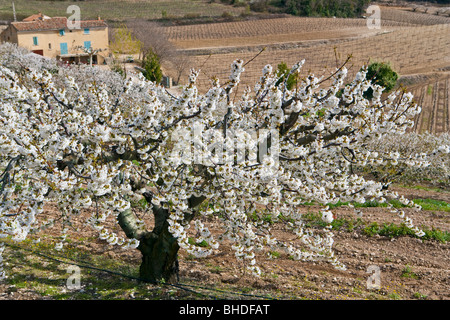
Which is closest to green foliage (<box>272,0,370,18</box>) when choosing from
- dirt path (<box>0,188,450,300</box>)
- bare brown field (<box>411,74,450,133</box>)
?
bare brown field (<box>411,74,450,133</box>)

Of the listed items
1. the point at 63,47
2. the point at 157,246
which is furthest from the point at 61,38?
the point at 157,246

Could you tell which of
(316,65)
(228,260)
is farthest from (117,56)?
(228,260)

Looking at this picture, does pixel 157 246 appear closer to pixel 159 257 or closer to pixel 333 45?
pixel 159 257

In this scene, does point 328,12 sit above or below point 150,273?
above

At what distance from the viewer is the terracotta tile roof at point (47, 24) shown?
38.9m

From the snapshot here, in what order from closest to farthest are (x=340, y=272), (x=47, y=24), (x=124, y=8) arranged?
(x=340, y=272), (x=47, y=24), (x=124, y=8)

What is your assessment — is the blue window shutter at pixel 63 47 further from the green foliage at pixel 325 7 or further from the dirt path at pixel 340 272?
the green foliage at pixel 325 7

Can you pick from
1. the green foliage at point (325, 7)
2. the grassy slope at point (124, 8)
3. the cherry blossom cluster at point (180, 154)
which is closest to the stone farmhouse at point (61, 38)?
the grassy slope at point (124, 8)

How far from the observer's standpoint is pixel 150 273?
24.4 ft

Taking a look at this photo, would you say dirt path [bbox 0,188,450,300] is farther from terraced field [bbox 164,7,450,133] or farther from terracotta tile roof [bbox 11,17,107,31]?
terracotta tile roof [bbox 11,17,107,31]

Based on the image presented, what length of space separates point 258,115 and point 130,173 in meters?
2.60

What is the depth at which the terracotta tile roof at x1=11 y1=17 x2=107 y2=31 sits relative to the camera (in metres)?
38.9

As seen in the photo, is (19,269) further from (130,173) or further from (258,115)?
(258,115)

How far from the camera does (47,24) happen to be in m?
40.2
